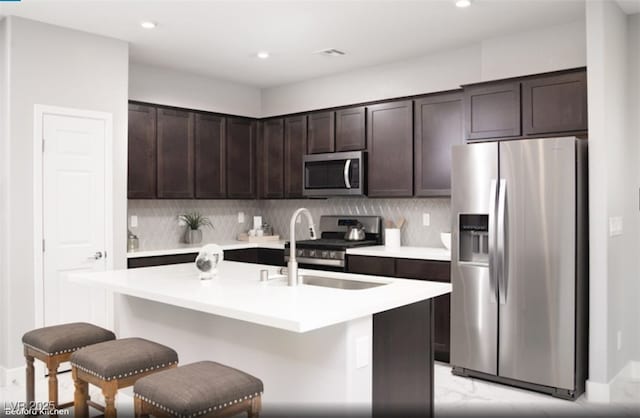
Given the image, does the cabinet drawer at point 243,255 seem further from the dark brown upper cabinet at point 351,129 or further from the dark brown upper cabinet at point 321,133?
the dark brown upper cabinet at point 351,129

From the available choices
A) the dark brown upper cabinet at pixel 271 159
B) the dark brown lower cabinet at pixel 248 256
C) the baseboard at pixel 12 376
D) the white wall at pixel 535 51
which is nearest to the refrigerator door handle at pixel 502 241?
the white wall at pixel 535 51

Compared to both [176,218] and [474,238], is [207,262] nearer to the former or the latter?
[474,238]

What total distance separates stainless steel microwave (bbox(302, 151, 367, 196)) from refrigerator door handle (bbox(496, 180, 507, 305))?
5.54ft

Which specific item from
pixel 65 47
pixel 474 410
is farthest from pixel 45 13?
pixel 474 410

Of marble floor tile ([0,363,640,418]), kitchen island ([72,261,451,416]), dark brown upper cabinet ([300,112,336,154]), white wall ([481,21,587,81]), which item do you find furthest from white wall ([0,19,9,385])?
white wall ([481,21,587,81])

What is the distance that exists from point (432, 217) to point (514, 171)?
151 centimetres

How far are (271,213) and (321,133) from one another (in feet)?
4.67

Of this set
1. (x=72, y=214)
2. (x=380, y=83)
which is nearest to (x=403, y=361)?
(x=72, y=214)

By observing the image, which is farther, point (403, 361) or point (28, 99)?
point (28, 99)

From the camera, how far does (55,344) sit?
2.89 m

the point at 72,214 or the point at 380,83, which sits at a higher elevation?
the point at 380,83

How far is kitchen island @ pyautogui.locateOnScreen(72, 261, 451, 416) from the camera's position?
2.32 metres

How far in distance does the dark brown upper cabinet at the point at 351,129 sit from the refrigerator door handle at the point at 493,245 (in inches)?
68.2

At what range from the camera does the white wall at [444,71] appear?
435cm
